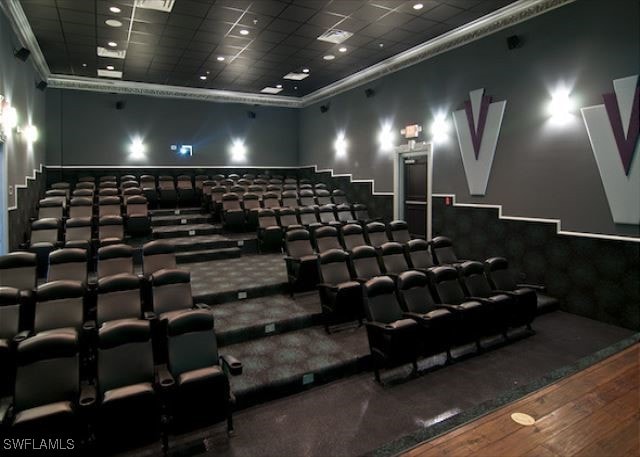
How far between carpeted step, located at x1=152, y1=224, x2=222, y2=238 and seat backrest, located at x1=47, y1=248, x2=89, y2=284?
2794 millimetres

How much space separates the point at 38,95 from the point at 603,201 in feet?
36.3

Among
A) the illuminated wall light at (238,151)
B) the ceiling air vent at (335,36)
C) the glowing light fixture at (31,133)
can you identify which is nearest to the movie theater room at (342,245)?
the ceiling air vent at (335,36)

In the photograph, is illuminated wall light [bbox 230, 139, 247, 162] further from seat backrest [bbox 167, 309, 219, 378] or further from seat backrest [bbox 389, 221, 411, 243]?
seat backrest [bbox 167, 309, 219, 378]

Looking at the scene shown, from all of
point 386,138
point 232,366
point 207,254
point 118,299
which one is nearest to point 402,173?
point 386,138

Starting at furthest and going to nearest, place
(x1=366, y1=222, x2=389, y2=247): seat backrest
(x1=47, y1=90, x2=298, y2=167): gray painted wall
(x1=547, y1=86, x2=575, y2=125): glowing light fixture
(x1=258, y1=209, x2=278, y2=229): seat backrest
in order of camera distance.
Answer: (x1=47, y1=90, x2=298, y2=167): gray painted wall → (x1=258, y1=209, x2=278, y2=229): seat backrest → (x1=366, y1=222, x2=389, y2=247): seat backrest → (x1=547, y1=86, x2=575, y2=125): glowing light fixture

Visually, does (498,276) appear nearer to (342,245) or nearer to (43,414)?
(342,245)

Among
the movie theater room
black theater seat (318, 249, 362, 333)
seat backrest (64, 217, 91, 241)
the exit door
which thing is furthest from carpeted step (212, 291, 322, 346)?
the exit door

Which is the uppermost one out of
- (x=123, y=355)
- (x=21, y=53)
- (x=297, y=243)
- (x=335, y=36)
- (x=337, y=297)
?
(x=335, y=36)

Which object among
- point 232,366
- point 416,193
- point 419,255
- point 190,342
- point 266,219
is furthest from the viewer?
point 416,193

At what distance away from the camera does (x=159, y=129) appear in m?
11.3

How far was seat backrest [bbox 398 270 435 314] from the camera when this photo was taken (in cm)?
420

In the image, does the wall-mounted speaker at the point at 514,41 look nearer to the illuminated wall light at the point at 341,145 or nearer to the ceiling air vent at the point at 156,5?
the illuminated wall light at the point at 341,145

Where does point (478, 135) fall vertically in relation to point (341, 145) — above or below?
below

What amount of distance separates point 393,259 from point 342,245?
1161mm
